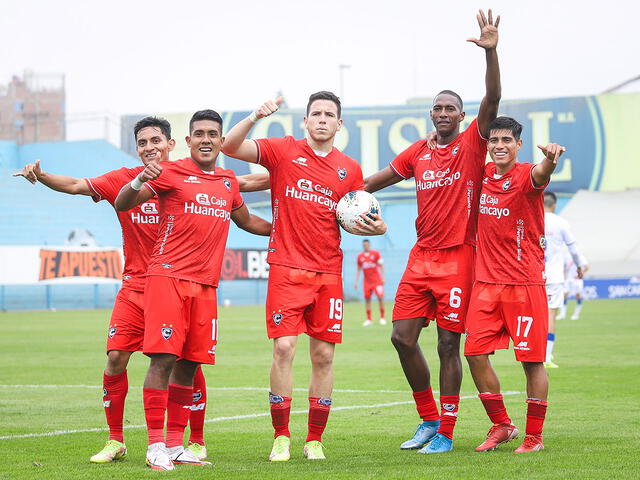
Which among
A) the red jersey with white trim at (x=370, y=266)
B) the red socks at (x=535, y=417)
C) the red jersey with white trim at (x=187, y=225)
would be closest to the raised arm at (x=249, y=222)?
the red jersey with white trim at (x=187, y=225)

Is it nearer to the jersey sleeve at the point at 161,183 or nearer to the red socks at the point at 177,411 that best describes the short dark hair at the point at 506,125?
the jersey sleeve at the point at 161,183

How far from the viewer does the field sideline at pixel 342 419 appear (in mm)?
6949

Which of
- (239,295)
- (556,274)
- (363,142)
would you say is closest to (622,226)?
(363,142)

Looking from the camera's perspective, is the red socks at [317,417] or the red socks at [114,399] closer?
the red socks at [317,417]

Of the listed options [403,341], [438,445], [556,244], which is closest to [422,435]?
[438,445]

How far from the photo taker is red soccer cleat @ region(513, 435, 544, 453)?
7730mm

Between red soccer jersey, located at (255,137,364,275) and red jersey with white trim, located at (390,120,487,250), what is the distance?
2.40 ft

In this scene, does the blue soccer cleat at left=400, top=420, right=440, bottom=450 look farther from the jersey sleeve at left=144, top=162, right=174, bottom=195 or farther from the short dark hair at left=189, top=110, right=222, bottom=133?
the short dark hair at left=189, top=110, right=222, bottom=133

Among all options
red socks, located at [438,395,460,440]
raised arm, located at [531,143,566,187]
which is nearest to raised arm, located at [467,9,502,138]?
raised arm, located at [531,143,566,187]

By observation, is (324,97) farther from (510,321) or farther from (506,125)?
(510,321)

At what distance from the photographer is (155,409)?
7.38 meters

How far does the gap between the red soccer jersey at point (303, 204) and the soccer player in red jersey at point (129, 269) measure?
0.91 meters

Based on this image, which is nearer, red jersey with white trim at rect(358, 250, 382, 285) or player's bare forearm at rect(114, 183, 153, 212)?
player's bare forearm at rect(114, 183, 153, 212)

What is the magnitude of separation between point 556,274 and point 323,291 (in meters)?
9.08
